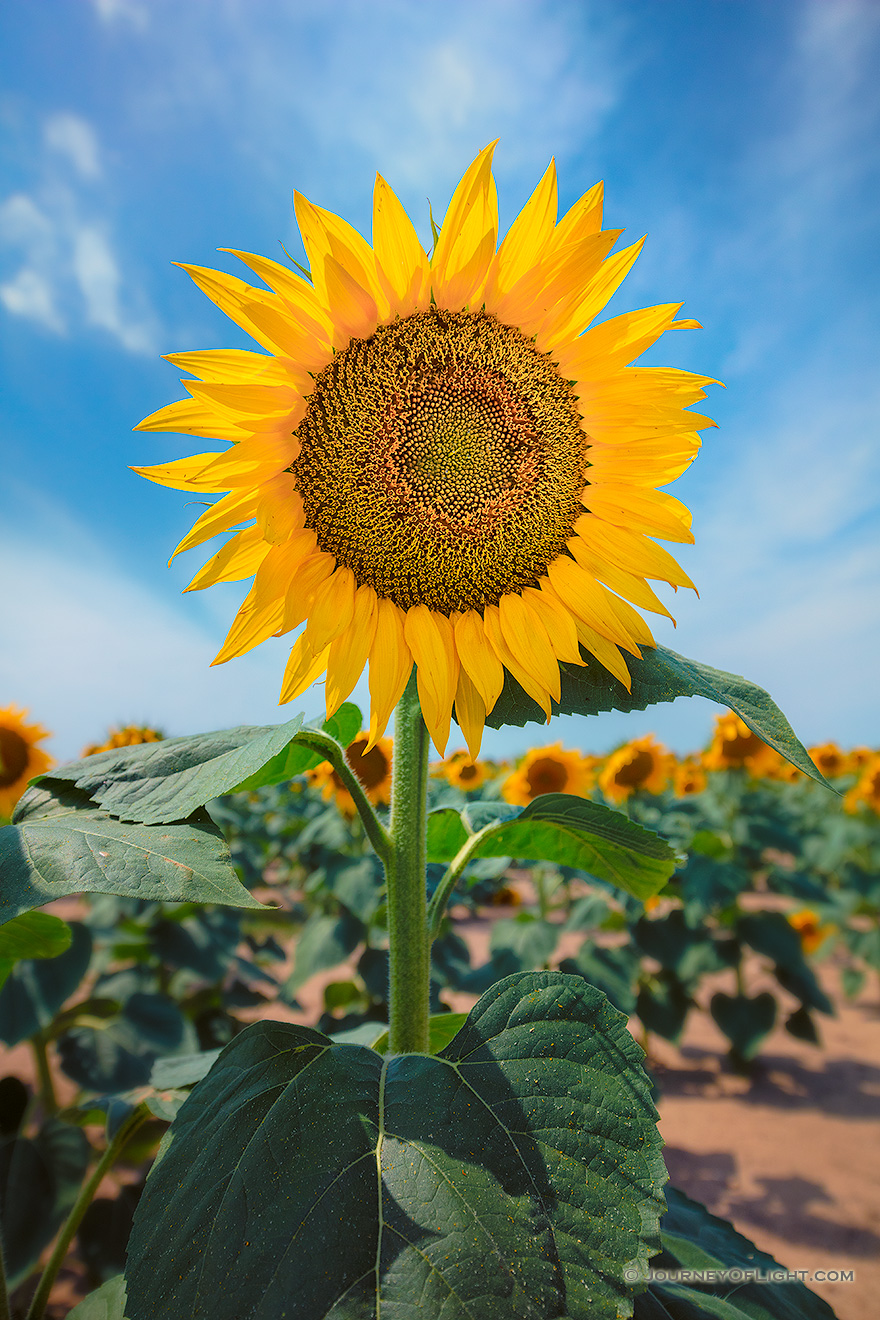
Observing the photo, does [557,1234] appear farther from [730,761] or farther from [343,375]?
[730,761]

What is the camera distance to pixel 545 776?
434cm

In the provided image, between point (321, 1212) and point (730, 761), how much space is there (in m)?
5.58

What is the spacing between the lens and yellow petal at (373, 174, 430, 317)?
0.98 meters

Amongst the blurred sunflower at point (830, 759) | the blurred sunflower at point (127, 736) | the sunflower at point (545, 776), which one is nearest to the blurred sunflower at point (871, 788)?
the blurred sunflower at point (830, 759)

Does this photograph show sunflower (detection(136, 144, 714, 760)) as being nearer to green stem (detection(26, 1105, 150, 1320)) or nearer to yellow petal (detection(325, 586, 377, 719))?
yellow petal (detection(325, 586, 377, 719))

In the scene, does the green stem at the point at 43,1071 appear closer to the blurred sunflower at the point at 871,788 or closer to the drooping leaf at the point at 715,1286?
the drooping leaf at the point at 715,1286

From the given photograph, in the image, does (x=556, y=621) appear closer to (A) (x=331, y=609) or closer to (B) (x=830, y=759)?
(A) (x=331, y=609)

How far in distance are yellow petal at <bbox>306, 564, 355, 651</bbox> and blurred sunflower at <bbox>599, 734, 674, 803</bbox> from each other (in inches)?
159

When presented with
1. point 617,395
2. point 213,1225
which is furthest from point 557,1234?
point 617,395

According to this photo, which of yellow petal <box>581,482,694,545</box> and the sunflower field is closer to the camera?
the sunflower field

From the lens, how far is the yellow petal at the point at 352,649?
1.06 meters

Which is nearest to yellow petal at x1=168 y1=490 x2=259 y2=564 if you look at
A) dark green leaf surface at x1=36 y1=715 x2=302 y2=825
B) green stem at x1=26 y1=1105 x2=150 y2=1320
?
dark green leaf surface at x1=36 y1=715 x2=302 y2=825

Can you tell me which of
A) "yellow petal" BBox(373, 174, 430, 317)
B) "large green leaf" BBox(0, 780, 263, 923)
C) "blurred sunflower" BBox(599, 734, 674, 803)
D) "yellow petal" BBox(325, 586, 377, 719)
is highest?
"blurred sunflower" BBox(599, 734, 674, 803)

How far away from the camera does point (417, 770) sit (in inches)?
44.6
